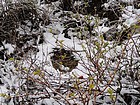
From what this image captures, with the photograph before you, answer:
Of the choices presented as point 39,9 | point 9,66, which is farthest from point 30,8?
point 9,66

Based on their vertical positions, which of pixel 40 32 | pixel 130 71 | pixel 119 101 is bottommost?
pixel 119 101

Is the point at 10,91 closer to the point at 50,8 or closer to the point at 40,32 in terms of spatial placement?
the point at 40,32

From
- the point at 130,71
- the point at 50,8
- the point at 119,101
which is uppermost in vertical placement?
the point at 50,8

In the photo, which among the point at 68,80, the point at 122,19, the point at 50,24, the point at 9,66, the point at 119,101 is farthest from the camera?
the point at 50,24

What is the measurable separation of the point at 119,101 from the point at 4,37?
1.98m

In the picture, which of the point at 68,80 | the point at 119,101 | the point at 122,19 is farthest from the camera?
the point at 122,19

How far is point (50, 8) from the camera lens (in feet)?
15.0

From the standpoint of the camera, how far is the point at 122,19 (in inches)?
162

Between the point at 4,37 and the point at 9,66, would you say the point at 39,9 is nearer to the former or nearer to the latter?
the point at 4,37

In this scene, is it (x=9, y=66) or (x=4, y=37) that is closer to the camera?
(x=9, y=66)

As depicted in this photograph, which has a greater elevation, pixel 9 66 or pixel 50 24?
pixel 50 24

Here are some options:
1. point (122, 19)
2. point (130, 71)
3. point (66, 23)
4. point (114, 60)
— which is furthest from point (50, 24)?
point (130, 71)

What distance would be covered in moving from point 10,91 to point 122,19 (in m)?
1.86

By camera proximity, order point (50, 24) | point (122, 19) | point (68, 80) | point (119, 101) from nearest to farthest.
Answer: point (119, 101) < point (68, 80) < point (122, 19) < point (50, 24)
